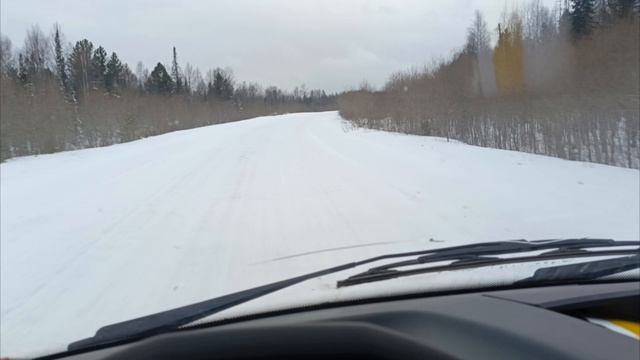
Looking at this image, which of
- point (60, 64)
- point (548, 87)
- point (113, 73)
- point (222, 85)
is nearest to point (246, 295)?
point (60, 64)

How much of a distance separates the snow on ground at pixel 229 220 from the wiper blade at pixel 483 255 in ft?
5.22

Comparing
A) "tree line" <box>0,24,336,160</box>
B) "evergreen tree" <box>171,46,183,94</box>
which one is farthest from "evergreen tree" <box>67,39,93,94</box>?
"evergreen tree" <box>171,46,183,94</box>

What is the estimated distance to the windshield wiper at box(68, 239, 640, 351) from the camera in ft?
6.88

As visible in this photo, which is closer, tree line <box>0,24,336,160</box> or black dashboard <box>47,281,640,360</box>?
black dashboard <box>47,281,640,360</box>

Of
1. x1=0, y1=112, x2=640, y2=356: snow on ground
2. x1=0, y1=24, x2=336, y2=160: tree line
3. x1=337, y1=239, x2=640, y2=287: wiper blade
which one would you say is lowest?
x1=0, y1=112, x2=640, y2=356: snow on ground

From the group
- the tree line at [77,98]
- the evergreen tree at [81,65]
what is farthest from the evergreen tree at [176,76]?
the evergreen tree at [81,65]

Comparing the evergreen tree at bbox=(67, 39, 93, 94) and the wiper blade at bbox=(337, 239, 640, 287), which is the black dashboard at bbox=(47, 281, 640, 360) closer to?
the wiper blade at bbox=(337, 239, 640, 287)

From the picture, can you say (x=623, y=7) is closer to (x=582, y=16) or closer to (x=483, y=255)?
(x=582, y=16)

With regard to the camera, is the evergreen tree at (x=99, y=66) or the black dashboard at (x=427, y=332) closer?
the black dashboard at (x=427, y=332)

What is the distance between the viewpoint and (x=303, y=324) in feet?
6.07

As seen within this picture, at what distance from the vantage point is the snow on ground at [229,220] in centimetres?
462

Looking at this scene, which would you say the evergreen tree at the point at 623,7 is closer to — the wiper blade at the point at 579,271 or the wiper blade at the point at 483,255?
the wiper blade at the point at 483,255

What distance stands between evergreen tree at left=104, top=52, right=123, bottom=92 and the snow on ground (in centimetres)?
616

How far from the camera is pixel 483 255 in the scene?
3.02m
